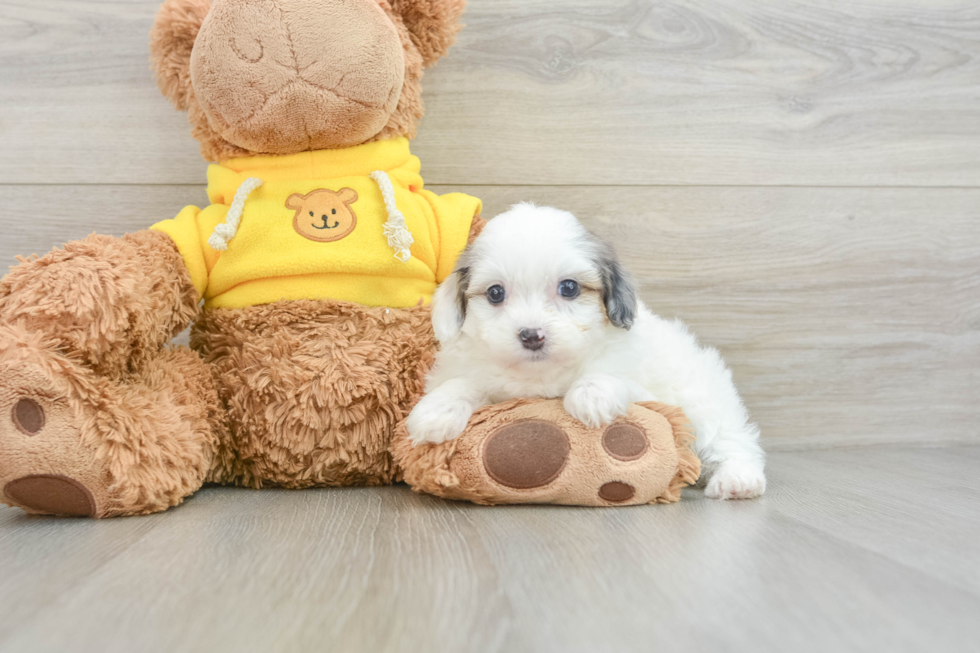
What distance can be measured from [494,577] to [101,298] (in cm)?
88

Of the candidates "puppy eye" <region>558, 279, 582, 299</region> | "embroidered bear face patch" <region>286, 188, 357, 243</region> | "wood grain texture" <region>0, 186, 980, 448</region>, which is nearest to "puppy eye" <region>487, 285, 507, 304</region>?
"puppy eye" <region>558, 279, 582, 299</region>

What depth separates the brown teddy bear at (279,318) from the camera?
123 cm

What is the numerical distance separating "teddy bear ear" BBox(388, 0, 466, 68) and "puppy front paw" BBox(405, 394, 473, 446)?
0.82m

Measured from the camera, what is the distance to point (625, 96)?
1.91 m

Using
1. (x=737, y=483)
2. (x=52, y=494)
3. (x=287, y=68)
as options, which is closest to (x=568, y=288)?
(x=737, y=483)

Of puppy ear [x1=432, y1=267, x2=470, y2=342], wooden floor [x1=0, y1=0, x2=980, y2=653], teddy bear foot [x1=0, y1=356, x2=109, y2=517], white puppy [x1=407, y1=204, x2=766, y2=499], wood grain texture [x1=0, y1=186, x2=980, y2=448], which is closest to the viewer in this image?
teddy bear foot [x1=0, y1=356, x2=109, y2=517]

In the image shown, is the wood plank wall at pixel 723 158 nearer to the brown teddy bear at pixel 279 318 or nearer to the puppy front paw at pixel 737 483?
the brown teddy bear at pixel 279 318

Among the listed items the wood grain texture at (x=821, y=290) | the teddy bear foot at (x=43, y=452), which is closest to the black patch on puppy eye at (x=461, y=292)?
the wood grain texture at (x=821, y=290)

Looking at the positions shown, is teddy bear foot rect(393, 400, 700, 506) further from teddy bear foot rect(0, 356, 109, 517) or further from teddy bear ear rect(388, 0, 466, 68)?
teddy bear ear rect(388, 0, 466, 68)

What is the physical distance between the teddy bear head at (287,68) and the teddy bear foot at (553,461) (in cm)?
68

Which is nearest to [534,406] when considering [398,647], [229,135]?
[398,647]

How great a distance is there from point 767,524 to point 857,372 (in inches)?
41.0

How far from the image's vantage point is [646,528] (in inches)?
43.9

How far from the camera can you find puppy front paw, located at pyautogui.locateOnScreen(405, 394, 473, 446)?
127 cm
